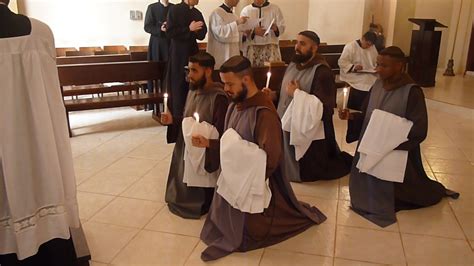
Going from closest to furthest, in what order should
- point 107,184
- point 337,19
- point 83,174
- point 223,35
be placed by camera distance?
point 107,184, point 83,174, point 223,35, point 337,19

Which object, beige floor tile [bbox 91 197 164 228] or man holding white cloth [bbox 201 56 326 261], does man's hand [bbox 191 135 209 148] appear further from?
beige floor tile [bbox 91 197 164 228]

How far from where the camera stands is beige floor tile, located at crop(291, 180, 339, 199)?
11.6 feet

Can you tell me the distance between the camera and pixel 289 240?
2764 millimetres

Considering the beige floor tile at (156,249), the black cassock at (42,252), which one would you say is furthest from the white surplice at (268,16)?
the black cassock at (42,252)

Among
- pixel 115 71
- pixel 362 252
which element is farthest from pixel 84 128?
pixel 362 252

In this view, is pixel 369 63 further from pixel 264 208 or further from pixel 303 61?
pixel 264 208

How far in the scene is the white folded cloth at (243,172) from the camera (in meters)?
2.40

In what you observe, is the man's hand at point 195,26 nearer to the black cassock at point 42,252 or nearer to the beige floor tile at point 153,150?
the beige floor tile at point 153,150

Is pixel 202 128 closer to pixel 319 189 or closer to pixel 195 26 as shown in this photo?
pixel 319 189

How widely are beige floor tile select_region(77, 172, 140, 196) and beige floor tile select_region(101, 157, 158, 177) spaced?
79 millimetres

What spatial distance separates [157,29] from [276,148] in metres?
4.02

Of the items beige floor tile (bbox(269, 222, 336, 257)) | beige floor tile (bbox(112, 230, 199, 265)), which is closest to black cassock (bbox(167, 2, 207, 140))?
beige floor tile (bbox(112, 230, 199, 265))

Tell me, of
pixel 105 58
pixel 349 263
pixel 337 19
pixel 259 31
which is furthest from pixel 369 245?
pixel 337 19

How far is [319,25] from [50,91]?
28.9 ft
